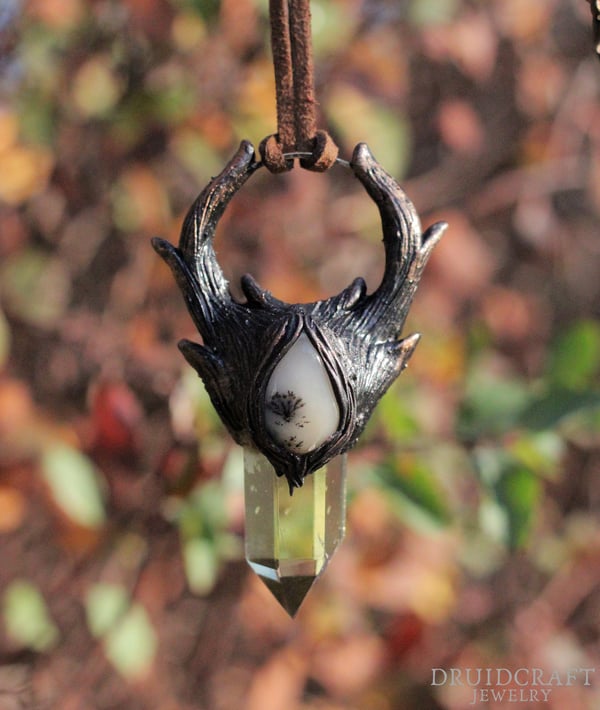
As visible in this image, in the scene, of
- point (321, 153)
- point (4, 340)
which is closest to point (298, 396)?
point (321, 153)

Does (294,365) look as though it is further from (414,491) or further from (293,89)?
(414,491)

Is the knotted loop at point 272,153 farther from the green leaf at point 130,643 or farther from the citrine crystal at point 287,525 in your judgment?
the green leaf at point 130,643

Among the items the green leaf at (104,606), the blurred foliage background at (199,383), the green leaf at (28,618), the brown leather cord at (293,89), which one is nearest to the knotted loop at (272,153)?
the brown leather cord at (293,89)

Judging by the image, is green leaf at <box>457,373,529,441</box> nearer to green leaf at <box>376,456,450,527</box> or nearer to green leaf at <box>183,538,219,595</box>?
green leaf at <box>376,456,450,527</box>

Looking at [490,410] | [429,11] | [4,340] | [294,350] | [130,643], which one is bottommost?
[130,643]

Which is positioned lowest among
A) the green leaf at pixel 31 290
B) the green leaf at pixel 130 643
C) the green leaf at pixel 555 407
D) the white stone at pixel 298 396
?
the green leaf at pixel 130 643
